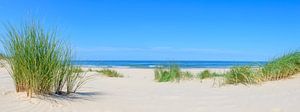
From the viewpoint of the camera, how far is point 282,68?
26.0 feet

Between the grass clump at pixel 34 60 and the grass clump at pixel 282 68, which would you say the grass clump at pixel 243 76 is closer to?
the grass clump at pixel 282 68

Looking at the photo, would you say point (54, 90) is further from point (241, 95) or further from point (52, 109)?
point (241, 95)

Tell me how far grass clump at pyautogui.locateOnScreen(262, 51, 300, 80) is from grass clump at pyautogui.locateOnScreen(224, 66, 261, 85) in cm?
18

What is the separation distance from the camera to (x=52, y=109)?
16.1 feet

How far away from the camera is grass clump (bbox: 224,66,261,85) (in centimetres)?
770

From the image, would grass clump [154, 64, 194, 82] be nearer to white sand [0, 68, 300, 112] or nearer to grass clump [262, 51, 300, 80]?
grass clump [262, 51, 300, 80]

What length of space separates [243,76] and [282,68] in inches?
27.8

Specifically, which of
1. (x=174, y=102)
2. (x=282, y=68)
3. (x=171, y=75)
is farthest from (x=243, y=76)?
(x=171, y=75)

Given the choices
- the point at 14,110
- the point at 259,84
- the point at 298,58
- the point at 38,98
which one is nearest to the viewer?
the point at 14,110

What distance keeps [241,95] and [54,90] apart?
8.21ft

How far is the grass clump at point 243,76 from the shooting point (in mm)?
7704

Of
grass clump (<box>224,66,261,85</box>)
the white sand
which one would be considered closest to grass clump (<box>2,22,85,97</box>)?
the white sand

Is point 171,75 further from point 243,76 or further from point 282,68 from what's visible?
point 282,68

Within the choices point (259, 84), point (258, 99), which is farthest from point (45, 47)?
point (259, 84)
